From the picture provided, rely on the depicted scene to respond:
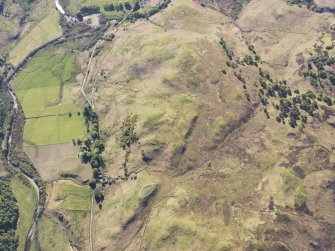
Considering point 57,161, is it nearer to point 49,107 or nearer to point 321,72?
point 49,107

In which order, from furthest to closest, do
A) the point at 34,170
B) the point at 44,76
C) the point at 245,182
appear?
1. the point at 44,76
2. the point at 34,170
3. the point at 245,182

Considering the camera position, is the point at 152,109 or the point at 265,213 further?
the point at 152,109

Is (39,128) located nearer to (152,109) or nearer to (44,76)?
(44,76)

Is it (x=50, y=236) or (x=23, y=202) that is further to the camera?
(x=23, y=202)

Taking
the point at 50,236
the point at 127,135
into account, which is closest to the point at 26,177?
the point at 50,236

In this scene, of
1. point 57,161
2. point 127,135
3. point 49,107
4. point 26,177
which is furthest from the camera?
point 49,107

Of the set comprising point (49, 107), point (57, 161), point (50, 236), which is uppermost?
point (49, 107)

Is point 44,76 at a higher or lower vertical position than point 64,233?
higher

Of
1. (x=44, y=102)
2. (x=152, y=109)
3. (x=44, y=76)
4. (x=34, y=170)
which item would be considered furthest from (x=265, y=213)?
(x=44, y=76)
